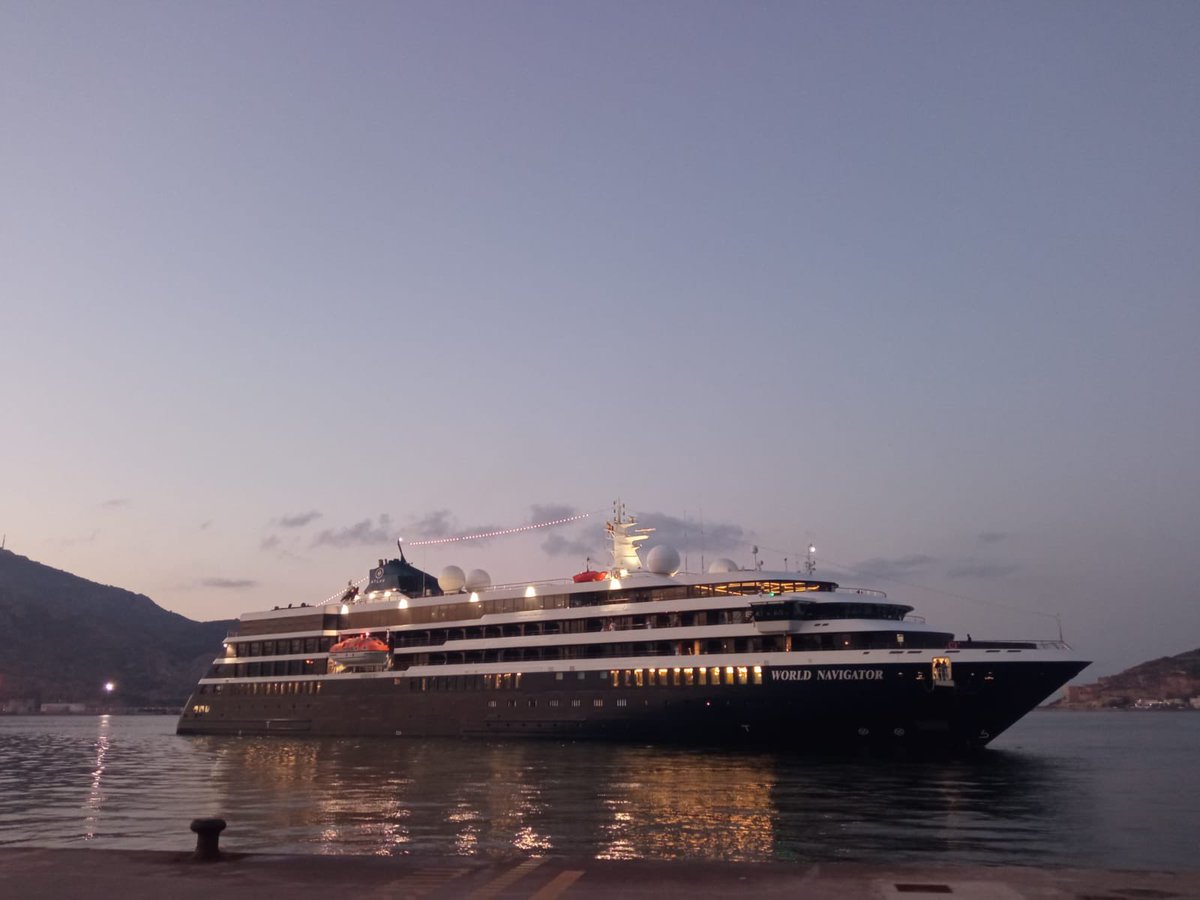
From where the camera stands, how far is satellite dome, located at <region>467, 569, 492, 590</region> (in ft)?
240

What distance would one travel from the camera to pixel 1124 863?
1998 cm

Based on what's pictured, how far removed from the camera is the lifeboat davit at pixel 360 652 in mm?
69125

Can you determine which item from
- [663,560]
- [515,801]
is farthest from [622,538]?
[515,801]

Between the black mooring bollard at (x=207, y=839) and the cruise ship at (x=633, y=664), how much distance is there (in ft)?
125

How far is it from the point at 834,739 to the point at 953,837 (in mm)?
27354

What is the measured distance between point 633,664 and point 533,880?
42368 millimetres

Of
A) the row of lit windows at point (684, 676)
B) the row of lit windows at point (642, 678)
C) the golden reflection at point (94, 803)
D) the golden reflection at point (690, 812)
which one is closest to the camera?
the golden reflection at point (690, 812)

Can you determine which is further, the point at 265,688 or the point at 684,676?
the point at 265,688

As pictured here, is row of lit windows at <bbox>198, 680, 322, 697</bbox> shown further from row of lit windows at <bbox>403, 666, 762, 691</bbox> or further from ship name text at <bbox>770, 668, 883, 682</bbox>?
ship name text at <bbox>770, 668, 883, 682</bbox>

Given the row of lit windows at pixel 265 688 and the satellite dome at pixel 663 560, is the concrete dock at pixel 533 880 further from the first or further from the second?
the row of lit windows at pixel 265 688

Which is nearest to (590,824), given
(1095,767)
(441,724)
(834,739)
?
(834,739)

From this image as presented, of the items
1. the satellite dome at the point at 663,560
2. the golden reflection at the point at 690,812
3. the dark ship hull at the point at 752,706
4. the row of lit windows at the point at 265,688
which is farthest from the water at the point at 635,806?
the row of lit windows at the point at 265,688

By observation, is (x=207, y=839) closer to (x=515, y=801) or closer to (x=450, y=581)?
(x=515, y=801)

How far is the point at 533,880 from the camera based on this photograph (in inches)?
525
